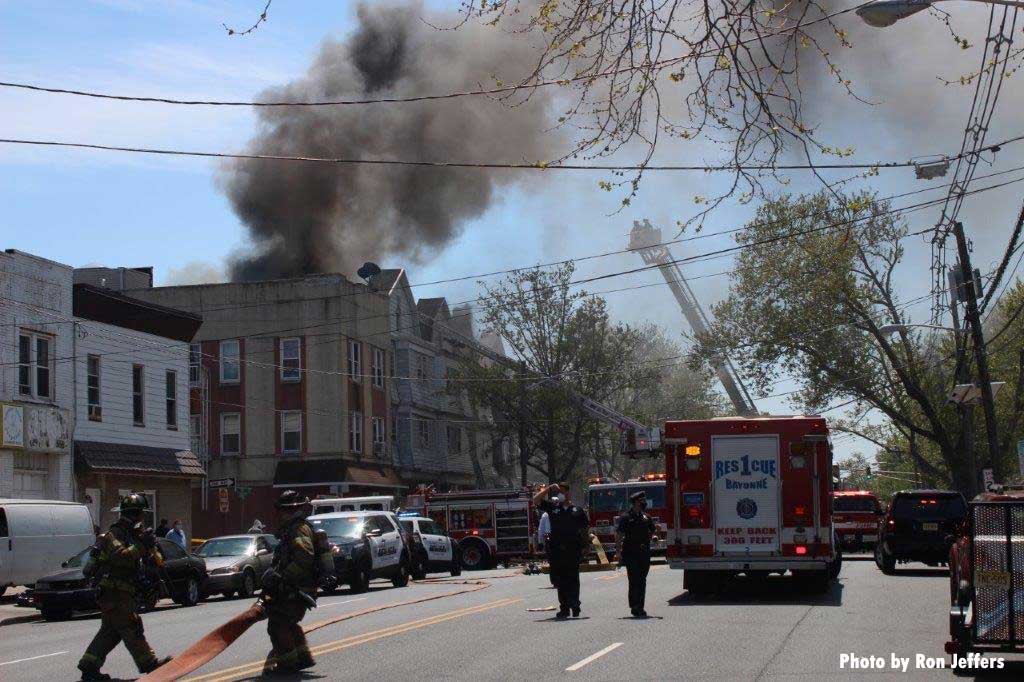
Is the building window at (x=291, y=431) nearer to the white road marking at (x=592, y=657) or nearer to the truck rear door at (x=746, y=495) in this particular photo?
the truck rear door at (x=746, y=495)

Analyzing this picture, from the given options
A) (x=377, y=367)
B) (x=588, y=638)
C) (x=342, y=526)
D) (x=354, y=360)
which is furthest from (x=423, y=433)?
(x=588, y=638)

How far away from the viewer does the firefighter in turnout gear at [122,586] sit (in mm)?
11242

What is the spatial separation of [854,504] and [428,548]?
→ 13.5m

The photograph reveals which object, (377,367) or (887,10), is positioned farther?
(377,367)

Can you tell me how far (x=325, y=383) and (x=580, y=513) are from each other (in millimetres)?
35758

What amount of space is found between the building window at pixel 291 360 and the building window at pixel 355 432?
2.72 m

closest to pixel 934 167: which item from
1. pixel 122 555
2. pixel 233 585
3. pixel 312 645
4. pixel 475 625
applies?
pixel 475 625

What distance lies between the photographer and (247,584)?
25.3m

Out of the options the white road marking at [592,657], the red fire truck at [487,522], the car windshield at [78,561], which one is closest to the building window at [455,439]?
the red fire truck at [487,522]

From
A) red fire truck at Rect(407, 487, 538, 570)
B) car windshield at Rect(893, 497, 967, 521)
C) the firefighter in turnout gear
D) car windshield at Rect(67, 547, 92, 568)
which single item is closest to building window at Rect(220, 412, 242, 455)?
red fire truck at Rect(407, 487, 538, 570)

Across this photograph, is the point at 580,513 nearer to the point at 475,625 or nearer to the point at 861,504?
the point at 475,625

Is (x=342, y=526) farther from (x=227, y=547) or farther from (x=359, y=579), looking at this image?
(x=227, y=547)

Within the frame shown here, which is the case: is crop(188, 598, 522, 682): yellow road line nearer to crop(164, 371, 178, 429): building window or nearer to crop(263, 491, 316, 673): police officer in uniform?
crop(263, 491, 316, 673): police officer in uniform

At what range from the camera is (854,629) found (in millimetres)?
14242
